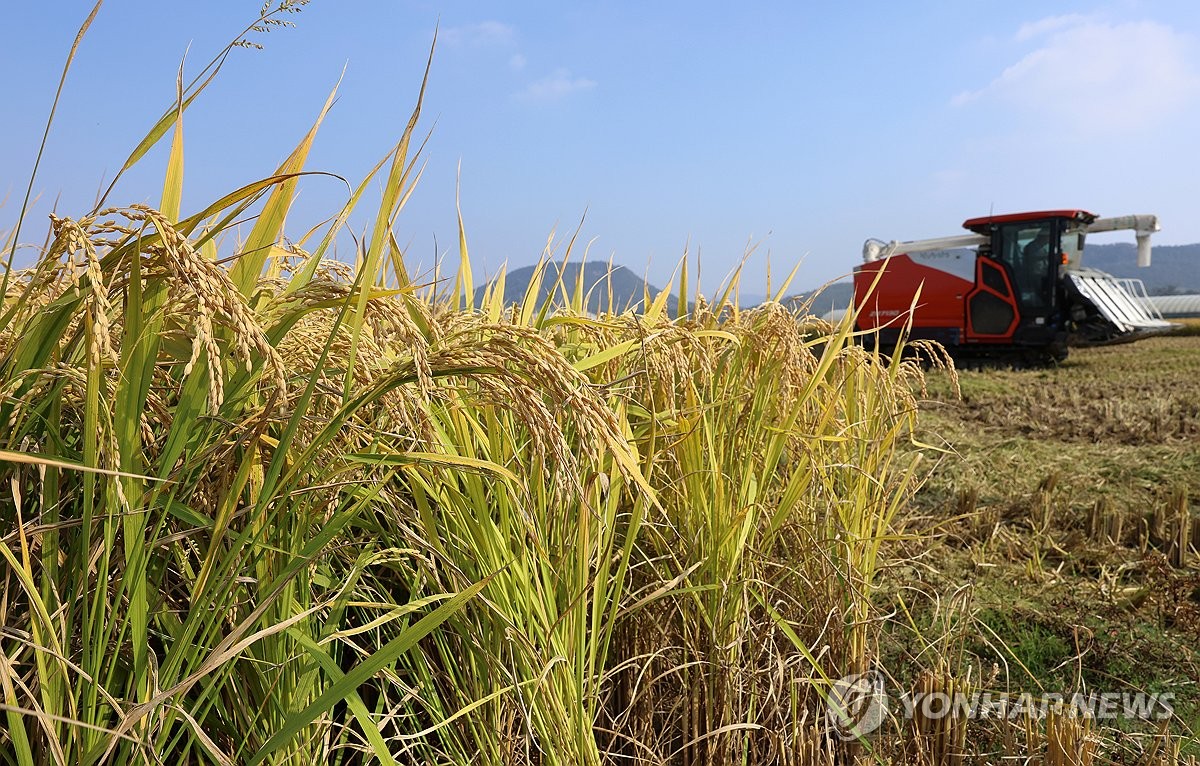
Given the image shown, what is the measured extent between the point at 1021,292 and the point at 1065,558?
10.4 m

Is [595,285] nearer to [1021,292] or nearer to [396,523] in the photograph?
[396,523]

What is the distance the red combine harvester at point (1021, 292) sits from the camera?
494 inches

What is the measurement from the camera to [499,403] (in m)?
1.04

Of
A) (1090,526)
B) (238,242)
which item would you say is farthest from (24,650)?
(1090,526)

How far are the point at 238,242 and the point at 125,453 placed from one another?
80 cm

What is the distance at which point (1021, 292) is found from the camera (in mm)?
12828

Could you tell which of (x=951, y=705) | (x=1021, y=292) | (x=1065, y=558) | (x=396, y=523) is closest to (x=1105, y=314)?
(x=1021, y=292)

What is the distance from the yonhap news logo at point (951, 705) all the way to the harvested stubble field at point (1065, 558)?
6cm

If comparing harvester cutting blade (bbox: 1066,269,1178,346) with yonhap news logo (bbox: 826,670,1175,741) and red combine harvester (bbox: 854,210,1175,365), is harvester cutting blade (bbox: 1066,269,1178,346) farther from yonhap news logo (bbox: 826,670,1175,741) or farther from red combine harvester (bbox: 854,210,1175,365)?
yonhap news logo (bbox: 826,670,1175,741)

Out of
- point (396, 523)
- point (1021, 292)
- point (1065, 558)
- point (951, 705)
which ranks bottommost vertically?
point (1065, 558)

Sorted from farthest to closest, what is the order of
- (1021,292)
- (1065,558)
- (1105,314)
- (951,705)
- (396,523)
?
(1021,292), (1105,314), (1065,558), (951,705), (396,523)

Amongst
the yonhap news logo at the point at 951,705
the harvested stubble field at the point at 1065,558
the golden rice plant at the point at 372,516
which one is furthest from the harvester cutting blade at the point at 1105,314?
the golden rice plant at the point at 372,516

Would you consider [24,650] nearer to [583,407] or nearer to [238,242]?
[238,242]

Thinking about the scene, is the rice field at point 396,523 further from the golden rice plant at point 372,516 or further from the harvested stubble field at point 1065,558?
the harvested stubble field at point 1065,558
